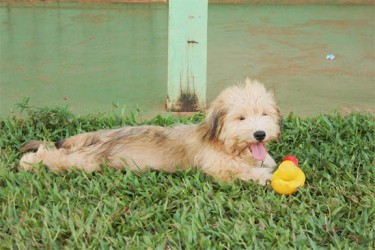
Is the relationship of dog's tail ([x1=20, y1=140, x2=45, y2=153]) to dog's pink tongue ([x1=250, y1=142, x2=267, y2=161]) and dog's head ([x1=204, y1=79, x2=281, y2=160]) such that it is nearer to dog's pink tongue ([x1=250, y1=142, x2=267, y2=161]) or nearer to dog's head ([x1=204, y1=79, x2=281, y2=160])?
dog's head ([x1=204, y1=79, x2=281, y2=160])

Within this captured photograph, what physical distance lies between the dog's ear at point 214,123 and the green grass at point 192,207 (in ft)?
0.95

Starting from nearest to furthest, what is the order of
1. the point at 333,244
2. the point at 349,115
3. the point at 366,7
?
1. the point at 333,244
2. the point at 349,115
3. the point at 366,7

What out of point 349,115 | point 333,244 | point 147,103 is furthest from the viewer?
point 147,103

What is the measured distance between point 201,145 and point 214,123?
239mm

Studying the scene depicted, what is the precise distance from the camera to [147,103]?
6316mm

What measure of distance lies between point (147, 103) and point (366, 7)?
5.36 meters

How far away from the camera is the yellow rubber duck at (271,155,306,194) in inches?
173

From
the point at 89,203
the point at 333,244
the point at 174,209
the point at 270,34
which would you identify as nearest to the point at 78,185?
the point at 89,203

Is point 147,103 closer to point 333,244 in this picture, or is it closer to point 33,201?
point 33,201

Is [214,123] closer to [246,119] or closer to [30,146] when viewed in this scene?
[246,119]

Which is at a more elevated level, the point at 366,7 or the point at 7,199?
the point at 366,7

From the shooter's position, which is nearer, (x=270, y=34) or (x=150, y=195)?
(x=150, y=195)

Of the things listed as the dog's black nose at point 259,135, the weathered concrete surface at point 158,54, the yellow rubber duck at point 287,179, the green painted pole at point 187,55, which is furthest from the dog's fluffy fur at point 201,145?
the weathered concrete surface at point 158,54

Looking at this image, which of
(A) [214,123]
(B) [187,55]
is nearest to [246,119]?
(A) [214,123]
